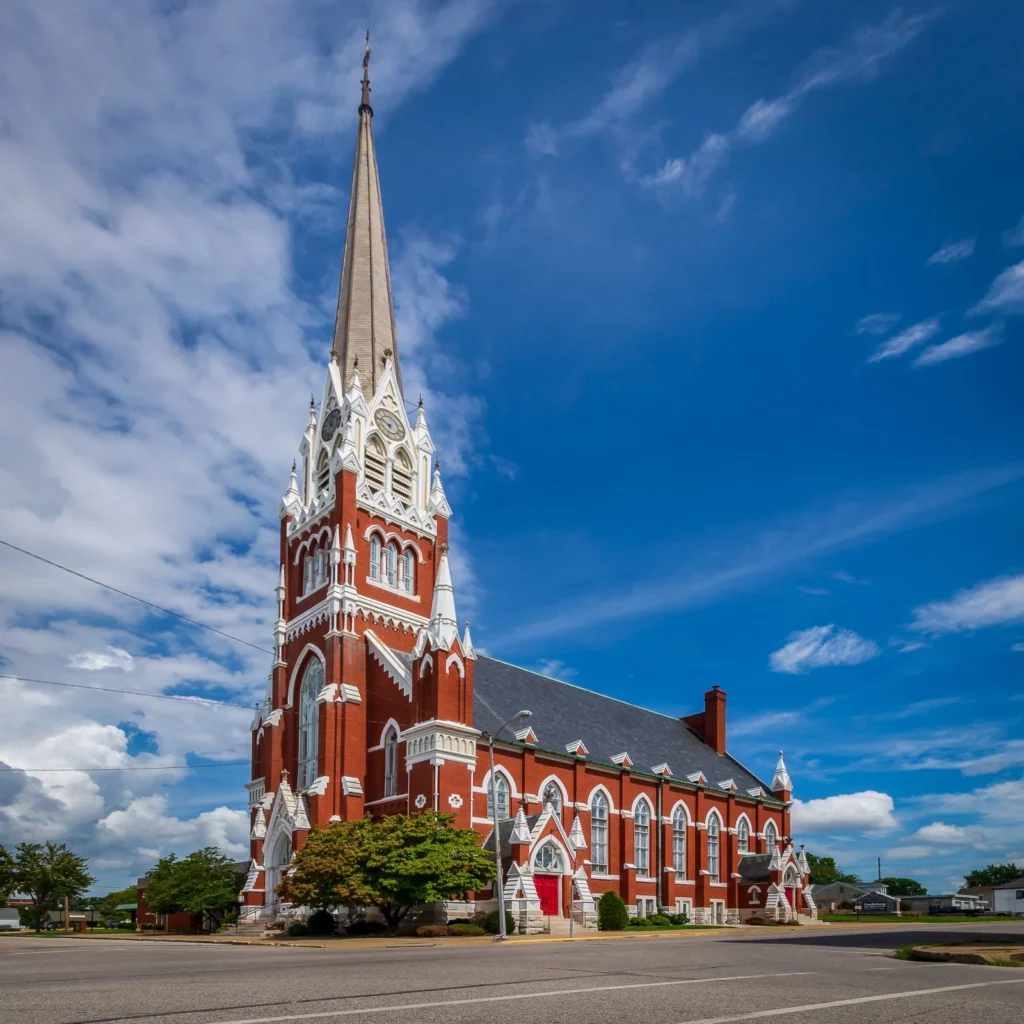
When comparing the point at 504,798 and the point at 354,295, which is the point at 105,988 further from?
the point at 354,295

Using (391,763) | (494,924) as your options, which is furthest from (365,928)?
(391,763)

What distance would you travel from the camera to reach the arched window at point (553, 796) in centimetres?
4834

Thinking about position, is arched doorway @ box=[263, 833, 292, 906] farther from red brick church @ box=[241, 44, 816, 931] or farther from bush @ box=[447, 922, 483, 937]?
bush @ box=[447, 922, 483, 937]

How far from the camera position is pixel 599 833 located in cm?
5166

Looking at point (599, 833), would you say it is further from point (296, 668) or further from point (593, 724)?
point (296, 668)

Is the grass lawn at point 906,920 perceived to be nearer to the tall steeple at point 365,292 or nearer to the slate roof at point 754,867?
the slate roof at point 754,867

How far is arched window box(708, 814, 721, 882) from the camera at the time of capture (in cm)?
5928

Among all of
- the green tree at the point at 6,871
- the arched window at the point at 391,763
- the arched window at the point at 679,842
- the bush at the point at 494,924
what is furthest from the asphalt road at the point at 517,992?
the green tree at the point at 6,871

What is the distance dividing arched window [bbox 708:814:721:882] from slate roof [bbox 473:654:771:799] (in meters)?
2.51

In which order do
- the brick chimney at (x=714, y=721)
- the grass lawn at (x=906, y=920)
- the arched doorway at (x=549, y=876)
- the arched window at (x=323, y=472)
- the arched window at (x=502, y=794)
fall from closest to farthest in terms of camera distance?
the arched doorway at (x=549, y=876), the arched window at (x=502, y=794), the arched window at (x=323, y=472), the grass lawn at (x=906, y=920), the brick chimney at (x=714, y=721)

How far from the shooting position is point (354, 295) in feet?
196

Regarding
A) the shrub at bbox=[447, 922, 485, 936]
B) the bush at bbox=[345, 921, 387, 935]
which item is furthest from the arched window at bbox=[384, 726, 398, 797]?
the shrub at bbox=[447, 922, 485, 936]

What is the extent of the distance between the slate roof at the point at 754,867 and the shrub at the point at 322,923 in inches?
1187

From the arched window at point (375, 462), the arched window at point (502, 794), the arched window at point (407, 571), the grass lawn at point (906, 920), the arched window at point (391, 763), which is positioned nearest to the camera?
the arched window at point (391, 763)
